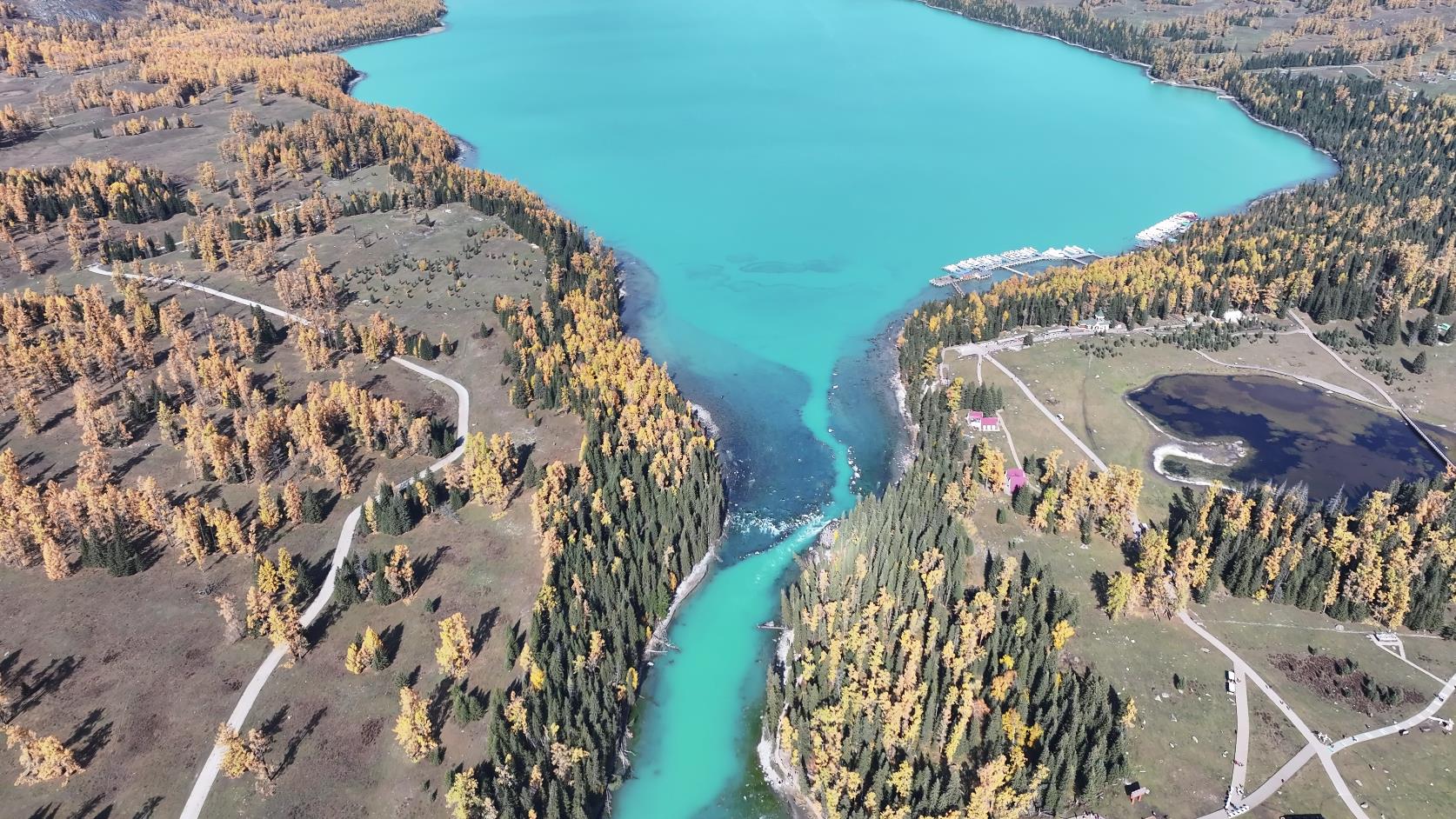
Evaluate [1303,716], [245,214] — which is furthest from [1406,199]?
[245,214]

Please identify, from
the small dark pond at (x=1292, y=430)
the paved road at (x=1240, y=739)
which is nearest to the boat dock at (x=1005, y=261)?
the small dark pond at (x=1292, y=430)

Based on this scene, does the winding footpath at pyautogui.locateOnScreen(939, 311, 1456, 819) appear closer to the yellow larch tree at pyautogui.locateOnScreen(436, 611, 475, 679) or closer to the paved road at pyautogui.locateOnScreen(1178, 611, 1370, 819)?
the paved road at pyautogui.locateOnScreen(1178, 611, 1370, 819)

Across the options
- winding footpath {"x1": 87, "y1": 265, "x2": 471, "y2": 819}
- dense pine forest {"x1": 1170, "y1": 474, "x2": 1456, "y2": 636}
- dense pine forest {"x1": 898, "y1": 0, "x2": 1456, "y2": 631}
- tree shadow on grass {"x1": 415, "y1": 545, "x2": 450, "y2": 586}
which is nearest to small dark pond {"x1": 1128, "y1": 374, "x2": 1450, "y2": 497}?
dense pine forest {"x1": 898, "y1": 0, "x2": 1456, "y2": 631}

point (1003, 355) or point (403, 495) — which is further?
point (1003, 355)

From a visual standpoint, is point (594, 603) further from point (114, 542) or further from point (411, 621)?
point (114, 542)

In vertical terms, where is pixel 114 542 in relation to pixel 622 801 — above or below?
above

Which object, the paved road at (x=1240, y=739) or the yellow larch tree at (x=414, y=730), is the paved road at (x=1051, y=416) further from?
the yellow larch tree at (x=414, y=730)
